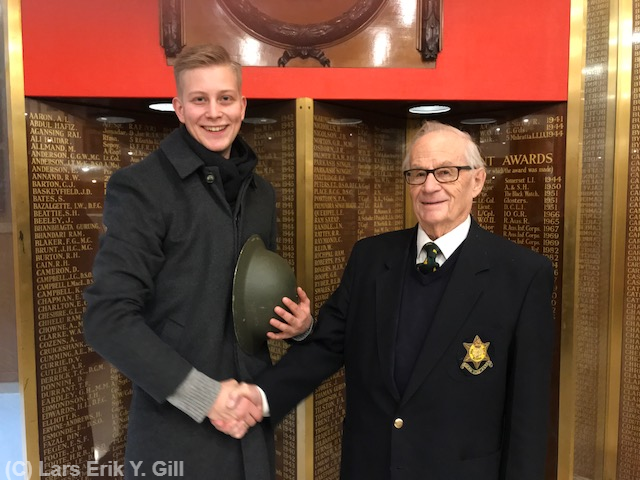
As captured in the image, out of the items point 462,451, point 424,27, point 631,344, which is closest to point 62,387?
point 462,451

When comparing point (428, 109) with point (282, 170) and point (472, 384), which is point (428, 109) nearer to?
point (282, 170)

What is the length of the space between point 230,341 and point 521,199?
1.98m

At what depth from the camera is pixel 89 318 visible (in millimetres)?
1552

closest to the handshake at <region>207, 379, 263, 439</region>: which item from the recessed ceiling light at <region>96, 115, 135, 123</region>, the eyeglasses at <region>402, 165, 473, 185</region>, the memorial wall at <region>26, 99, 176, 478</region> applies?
the eyeglasses at <region>402, 165, 473, 185</region>

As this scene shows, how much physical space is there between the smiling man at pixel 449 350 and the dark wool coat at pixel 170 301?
0.54 feet

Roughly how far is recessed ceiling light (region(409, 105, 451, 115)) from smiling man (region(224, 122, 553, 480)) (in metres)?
1.15

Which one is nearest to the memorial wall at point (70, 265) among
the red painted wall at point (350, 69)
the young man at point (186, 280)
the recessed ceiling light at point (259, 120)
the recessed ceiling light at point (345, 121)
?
the red painted wall at point (350, 69)

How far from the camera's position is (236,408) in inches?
65.2

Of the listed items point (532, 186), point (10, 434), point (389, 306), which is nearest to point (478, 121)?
point (532, 186)

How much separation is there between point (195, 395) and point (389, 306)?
0.73 meters

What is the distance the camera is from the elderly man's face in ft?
5.71

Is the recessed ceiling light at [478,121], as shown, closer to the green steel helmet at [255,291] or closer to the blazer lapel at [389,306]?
the blazer lapel at [389,306]

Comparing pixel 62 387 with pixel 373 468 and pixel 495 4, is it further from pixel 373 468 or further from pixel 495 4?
pixel 495 4

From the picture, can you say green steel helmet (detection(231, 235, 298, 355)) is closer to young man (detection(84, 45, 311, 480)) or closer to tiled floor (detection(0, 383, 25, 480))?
young man (detection(84, 45, 311, 480))
